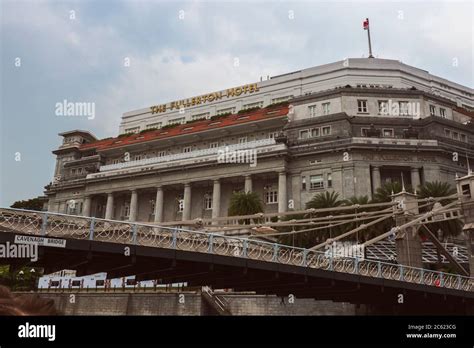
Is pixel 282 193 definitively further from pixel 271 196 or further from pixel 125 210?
pixel 125 210

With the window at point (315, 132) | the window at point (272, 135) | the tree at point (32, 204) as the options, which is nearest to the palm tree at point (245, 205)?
the window at point (315, 132)

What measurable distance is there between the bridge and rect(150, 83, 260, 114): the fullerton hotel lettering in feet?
153

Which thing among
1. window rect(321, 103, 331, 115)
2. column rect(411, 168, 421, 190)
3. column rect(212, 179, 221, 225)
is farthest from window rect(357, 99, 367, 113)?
column rect(212, 179, 221, 225)

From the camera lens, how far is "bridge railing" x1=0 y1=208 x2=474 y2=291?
17516 millimetres

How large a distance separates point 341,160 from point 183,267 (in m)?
33.7

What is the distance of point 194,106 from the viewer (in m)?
73.2

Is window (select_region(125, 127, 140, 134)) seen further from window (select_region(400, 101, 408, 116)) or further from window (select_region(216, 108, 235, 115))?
window (select_region(400, 101, 408, 116))

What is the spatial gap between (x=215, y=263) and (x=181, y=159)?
41.4 meters

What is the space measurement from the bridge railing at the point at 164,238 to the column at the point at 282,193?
26601mm

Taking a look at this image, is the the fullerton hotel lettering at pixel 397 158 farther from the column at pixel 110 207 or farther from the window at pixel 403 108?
the column at pixel 110 207

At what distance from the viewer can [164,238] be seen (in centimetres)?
1978

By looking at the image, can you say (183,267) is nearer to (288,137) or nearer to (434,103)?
(288,137)

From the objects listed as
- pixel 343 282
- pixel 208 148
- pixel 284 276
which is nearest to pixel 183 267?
pixel 284 276

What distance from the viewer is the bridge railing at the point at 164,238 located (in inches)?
690
